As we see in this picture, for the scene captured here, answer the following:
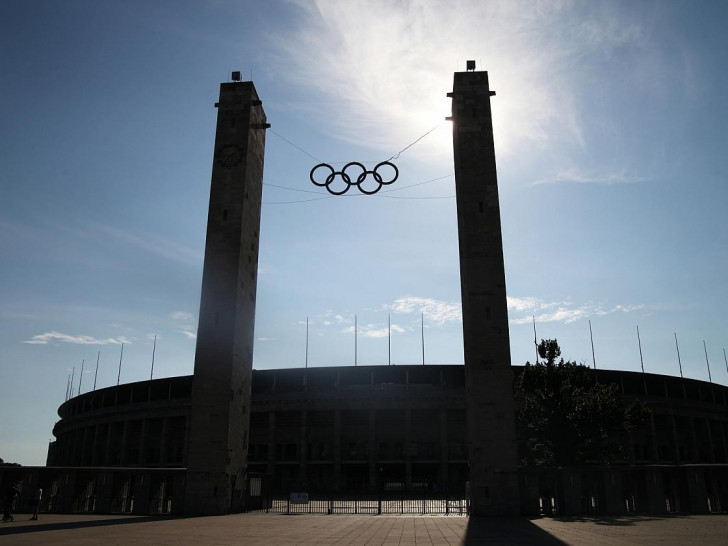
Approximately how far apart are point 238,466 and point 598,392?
25.4 meters

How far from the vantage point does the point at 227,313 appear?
3556 centimetres

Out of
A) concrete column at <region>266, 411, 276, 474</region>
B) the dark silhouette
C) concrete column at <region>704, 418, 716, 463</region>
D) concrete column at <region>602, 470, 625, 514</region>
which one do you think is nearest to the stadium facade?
concrete column at <region>602, 470, 625, 514</region>

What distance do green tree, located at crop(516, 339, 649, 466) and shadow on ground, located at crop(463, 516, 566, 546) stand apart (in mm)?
12583

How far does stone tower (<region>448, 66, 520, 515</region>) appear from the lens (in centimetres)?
3127

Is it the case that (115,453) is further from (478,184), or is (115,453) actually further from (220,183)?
(478,184)

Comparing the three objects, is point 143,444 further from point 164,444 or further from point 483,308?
point 483,308

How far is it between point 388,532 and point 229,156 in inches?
1056

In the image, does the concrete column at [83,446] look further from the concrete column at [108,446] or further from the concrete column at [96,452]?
the concrete column at [108,446]

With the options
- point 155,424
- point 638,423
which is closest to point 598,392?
point 638,423

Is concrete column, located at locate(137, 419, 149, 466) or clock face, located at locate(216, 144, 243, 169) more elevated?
clock face, located at locate(216, 144, 243, 169)

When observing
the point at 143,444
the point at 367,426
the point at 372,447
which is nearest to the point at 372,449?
the point at 372,447

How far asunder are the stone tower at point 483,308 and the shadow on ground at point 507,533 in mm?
3087

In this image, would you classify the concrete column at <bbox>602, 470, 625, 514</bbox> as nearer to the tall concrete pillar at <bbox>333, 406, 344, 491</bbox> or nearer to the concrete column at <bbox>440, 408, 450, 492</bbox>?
the concrete column at <bbox>440, 408, 450, 492</bbox>

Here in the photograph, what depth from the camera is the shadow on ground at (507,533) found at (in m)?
18.1
